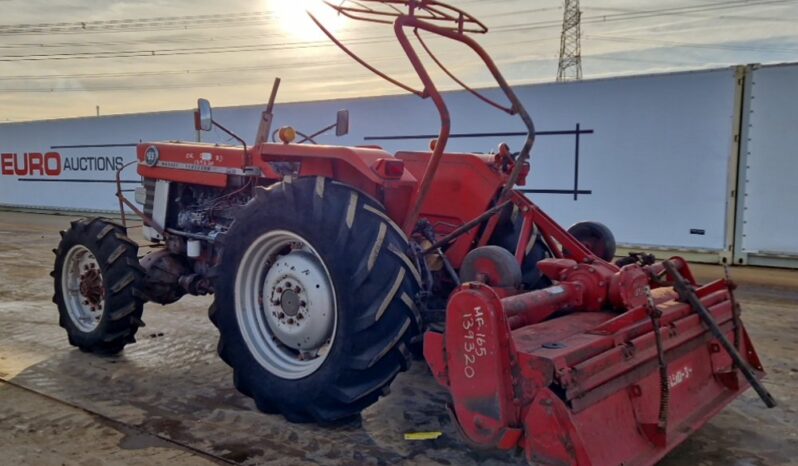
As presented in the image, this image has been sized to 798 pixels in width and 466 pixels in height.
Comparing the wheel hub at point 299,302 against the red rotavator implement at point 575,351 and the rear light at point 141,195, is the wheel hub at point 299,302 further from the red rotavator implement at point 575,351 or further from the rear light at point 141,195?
the rear light at point 141,195

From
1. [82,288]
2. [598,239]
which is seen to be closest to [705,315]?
[598,239]

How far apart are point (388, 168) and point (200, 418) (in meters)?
1.72

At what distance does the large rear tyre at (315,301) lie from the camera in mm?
3240

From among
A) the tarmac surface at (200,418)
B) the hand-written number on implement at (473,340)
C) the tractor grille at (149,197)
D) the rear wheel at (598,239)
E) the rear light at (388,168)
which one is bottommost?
the tarmac surface at (200,418)

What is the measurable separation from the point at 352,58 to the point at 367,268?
1169 millimetres

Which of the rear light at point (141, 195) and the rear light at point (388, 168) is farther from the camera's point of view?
the rear light at point (141, 195)

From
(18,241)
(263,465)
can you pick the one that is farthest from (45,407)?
(18,241)

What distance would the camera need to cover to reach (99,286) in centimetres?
494

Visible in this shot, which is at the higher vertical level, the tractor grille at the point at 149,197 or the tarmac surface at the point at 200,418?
the tractor grille at the point at 149,197

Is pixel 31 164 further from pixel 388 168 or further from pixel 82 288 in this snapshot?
pixel 388 168

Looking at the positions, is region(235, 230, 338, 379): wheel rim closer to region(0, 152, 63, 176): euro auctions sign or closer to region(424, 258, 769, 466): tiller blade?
region(424, 258, 769, 466): tiller blade

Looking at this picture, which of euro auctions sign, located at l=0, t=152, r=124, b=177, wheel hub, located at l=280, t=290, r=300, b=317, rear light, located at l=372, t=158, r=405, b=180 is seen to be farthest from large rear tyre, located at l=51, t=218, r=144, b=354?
euro auctions sign, located at l=0, t=152, r=124, b=177

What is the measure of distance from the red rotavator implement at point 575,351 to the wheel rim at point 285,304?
0.61 metres

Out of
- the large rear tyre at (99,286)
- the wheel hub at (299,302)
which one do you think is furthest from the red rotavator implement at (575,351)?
the large rear tyre at (99,286)
